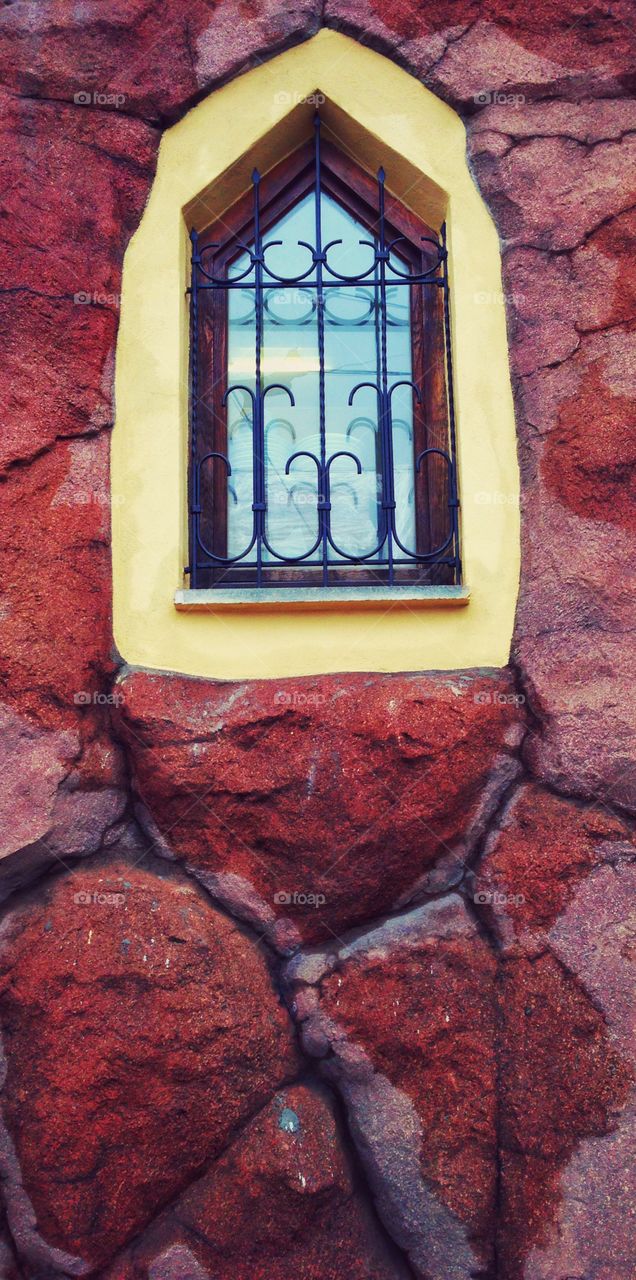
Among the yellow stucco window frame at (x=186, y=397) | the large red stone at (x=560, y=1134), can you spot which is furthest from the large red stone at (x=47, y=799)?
the large red stone at (x=560, y=1134)

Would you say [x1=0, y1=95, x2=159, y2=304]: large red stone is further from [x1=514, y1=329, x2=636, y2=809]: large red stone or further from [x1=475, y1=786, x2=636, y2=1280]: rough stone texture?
[x1=475, y1=786, x2=636, y2=1280]: rough stone texture

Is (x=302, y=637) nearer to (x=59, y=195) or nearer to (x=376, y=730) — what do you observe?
(x=376, y=730)

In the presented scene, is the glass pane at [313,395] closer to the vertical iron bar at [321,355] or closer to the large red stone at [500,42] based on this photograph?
the vertical iron bar at [321,355]

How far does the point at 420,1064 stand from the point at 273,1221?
0.50 meters

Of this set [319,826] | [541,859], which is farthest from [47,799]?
[541,859]

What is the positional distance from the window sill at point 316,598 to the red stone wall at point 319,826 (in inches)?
8.3

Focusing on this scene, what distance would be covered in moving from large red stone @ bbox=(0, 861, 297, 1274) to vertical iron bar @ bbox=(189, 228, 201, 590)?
0.95m

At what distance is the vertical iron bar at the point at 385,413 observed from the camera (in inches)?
107

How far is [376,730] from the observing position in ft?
8.04

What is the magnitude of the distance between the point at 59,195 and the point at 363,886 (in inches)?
83.1

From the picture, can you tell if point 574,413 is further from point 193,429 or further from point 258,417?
point 193,429

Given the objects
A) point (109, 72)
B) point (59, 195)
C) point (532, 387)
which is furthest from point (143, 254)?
point (532, 387)

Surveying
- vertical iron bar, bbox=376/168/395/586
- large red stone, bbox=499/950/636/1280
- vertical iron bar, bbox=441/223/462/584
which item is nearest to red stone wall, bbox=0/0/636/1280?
large red stone, bbox=499/950/636/1280

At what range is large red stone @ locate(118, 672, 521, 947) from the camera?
2438mm
